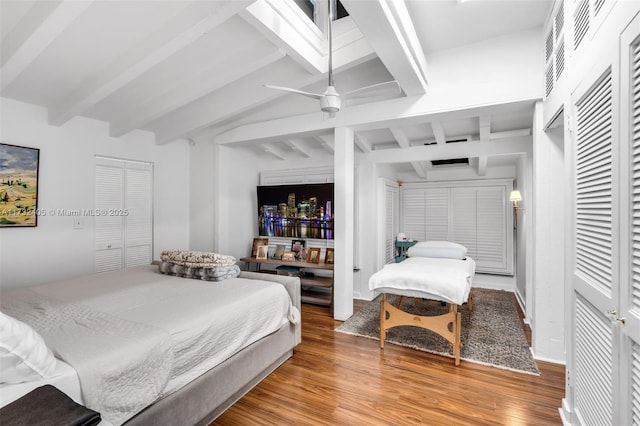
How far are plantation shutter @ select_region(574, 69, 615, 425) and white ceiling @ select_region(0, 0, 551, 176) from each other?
1.28 metres

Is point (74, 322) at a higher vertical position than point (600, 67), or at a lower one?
lower

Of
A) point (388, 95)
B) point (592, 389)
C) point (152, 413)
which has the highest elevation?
point (388, 95)

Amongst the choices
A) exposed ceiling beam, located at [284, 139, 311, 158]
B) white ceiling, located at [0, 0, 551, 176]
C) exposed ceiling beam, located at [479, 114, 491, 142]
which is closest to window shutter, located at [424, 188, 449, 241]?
exposed ceiling beam, located at [479, 114, 491, 142]

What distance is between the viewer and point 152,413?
1.54 metres

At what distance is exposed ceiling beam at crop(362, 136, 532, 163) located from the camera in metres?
3.92

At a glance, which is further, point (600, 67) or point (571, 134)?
point (571, 134)

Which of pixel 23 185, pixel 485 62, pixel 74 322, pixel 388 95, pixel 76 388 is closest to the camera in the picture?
pixel 76 388

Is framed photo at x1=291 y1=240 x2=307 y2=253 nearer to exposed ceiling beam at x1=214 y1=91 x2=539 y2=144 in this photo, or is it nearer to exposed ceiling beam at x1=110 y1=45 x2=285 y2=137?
exposed ceiling beam at x1=214 y1=91 x2=539 y2=144

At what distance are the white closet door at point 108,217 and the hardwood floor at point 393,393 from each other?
2779mm

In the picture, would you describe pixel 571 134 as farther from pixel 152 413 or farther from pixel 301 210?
pixel 301 210

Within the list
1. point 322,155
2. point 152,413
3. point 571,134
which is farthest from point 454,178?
point 152,413

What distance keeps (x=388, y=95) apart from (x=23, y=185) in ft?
13.0

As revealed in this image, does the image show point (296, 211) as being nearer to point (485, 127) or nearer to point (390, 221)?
point (390, 221)

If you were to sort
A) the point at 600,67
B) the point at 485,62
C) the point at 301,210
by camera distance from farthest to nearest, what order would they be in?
the point at 301,210
the point at 485,62
the point at 600,67
